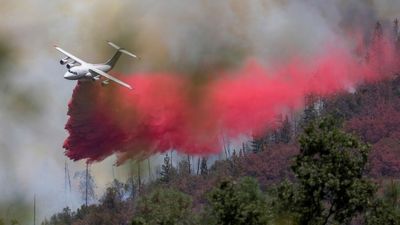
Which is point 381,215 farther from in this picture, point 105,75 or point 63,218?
point 63,218

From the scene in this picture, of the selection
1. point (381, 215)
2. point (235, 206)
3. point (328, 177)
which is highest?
point (328, 177)

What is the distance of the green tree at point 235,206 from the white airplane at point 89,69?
93.0 ft

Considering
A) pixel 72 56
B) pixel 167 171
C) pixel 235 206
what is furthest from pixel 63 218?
pixel 235 206

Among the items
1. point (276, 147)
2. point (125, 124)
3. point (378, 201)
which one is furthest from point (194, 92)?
point (276, 147)

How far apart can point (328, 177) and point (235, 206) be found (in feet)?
12.8

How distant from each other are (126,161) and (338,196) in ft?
141

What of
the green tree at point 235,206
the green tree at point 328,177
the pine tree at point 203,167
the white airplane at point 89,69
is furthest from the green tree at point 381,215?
the pine tree at point 203,167

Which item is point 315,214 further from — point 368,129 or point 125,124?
point 368,129

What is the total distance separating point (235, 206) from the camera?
36562 millimetres

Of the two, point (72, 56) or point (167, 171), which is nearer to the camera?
point (72, 56)

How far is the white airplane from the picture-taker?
64.2 metres

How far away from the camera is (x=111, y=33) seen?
74.8 m

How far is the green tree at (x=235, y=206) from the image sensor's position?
36219 mm

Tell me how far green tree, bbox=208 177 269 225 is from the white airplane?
28.4 meters
